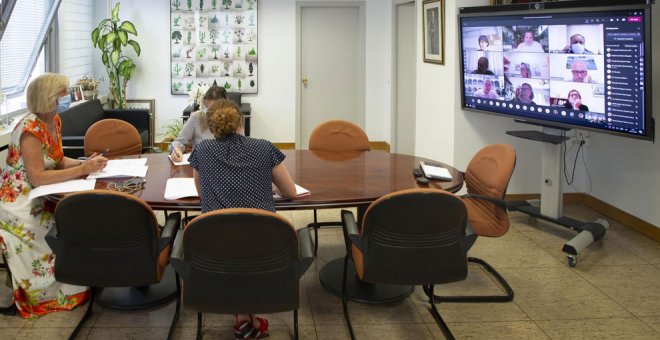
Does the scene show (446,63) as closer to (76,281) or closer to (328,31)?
(328,31)

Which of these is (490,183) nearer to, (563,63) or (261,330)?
(563,63)

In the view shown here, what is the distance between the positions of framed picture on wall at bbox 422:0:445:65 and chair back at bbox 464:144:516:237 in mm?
2213

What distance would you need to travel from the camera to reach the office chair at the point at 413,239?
2.99m

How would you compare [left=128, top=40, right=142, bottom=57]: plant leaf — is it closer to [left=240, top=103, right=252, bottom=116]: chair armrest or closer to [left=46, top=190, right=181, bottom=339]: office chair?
[left=240, top=103, right=252, bottom=116]: chair armrest

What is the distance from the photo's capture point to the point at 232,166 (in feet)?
9.98

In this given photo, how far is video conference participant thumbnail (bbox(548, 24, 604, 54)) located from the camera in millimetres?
4488

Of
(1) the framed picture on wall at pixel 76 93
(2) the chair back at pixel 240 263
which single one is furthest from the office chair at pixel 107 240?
(1) the framed picture on wall at pixel 76 93

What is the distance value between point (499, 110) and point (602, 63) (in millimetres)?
1093

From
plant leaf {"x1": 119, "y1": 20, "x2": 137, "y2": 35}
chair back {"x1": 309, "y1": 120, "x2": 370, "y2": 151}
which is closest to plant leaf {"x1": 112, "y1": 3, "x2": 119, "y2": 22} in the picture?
plant leaf {"x1": 119, "y1": 20, "x2": 137, "y2": 35}

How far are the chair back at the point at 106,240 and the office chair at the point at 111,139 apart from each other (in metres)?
1.74

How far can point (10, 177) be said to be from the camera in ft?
11.7

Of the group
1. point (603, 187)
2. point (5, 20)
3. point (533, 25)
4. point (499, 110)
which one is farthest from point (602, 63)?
point (5, 20)

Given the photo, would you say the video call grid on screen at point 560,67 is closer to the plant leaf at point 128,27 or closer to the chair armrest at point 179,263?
the chair armrest at point 179,263

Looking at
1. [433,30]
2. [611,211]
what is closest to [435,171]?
[611,211]
